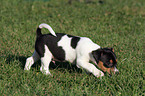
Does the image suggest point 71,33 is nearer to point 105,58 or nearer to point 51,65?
point 51,65

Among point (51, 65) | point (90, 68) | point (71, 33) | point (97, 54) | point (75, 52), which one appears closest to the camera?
point (97, 54)

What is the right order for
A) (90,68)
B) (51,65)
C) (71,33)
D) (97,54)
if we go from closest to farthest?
(97,54) < (90,68) < (51,65) < (71,33)

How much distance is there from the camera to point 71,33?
730 centimetres

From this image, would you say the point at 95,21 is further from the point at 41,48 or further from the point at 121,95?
the point at 121,95

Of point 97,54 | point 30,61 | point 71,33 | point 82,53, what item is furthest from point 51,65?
point 71,33

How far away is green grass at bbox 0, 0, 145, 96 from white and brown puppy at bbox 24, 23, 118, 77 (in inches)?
8.2

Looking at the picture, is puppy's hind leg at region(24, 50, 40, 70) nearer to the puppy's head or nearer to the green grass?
the green grass

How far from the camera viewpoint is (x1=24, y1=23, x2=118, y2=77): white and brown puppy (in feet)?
13.6

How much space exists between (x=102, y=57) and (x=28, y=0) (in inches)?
324

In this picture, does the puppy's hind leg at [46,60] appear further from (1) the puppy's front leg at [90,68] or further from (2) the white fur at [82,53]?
(1) the puppy's front leg at [90,68]

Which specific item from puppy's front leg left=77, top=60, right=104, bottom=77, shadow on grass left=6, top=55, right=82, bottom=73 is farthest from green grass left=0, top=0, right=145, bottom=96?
puppy's front leg left=77, top=60, right=104, bottom=77

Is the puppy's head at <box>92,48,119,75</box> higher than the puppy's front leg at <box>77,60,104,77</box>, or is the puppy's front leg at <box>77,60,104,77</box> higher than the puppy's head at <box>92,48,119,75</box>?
the puppy's head at <box>92,48,119,75</box>

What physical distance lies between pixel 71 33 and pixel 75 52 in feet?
9.80

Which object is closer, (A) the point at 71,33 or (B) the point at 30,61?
(B) the point at 30,61
